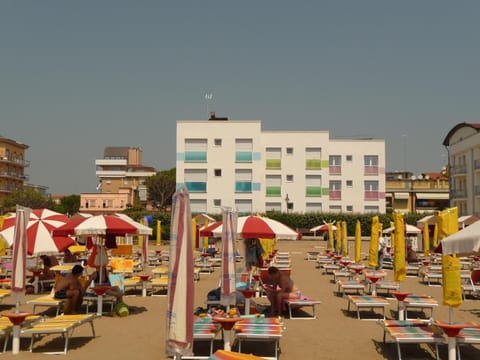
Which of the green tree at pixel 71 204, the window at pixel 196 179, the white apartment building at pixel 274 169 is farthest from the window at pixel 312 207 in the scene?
the green tree at pixel 71 204

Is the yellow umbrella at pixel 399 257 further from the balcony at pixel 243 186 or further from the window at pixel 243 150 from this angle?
the window at pixel 243 150

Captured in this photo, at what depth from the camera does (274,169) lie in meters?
58.0

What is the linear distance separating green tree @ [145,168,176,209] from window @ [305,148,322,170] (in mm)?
35283

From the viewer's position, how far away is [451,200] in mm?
60656

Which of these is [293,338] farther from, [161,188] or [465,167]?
[161,188]

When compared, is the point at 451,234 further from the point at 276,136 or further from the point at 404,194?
the point at 404,194

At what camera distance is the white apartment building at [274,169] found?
187 ft

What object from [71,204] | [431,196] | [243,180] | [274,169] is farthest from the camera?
[71,204]

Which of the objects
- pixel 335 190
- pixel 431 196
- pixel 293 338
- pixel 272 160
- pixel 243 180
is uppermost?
pixel 272 160

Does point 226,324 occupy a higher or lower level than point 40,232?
lower

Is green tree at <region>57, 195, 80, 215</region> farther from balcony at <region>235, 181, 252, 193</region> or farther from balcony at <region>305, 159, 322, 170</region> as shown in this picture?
balcony at <region>305, 159, 322, 170</region>

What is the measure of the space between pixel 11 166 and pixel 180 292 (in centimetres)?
8764

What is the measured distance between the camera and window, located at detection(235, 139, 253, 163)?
5731 cm

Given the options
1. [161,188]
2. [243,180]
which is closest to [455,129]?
[243,180]
